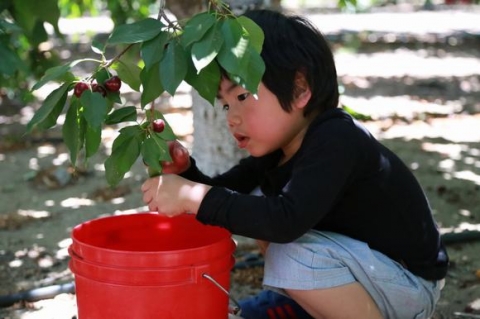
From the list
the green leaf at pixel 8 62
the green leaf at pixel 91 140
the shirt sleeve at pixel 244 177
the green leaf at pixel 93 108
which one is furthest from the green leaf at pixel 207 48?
the green leaf at pixel 8 62

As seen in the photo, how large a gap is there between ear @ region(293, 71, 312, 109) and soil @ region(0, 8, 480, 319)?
0.60 meters

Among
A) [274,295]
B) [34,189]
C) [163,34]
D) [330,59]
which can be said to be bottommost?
[34,189]

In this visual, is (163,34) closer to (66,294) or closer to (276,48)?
(276,48)

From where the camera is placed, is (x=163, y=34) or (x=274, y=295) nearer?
(x=163, y=34)

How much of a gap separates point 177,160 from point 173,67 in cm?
64

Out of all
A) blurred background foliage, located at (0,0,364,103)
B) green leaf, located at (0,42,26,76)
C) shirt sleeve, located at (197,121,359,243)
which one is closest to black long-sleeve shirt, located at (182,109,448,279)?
shirt sleeve, located at (197,121,359,243)

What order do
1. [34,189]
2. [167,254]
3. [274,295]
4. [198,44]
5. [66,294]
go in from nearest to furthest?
[198,44] → [167,254] → [274,295] → [66,294] → [34,189]

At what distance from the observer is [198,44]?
1.69 metres

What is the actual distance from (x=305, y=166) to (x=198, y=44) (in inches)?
21.4

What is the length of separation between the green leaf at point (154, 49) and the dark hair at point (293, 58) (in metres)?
0.41

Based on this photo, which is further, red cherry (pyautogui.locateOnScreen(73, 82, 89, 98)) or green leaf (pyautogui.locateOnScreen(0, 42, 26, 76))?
green leaf (pyautogui.locateOnScreen(0, 42, 26, 76))

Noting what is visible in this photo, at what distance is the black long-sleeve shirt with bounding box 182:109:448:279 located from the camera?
2.07m

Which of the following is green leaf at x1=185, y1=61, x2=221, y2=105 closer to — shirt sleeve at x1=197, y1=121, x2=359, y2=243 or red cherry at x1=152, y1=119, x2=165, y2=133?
red cherry at x1=152, y1=119, x2=165, y2=133

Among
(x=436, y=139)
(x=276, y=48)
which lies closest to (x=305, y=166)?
(x=276, y=48)
